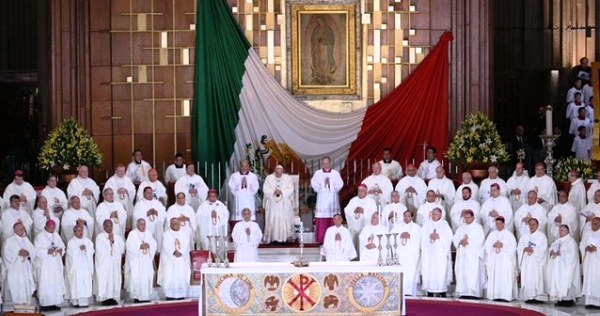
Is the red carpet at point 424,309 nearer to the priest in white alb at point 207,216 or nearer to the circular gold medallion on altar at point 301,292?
the circular gold medallion on altar at point 301,292

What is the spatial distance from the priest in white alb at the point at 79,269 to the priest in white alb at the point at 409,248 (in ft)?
15.9

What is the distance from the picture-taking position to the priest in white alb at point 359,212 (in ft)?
74.1

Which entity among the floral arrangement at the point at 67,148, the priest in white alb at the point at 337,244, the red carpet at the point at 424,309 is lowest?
the red carpet at the point at 424,309

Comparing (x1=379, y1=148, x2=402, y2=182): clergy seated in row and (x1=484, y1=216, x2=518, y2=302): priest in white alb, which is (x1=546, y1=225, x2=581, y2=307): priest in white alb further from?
(x1=379, y1=148, x2=402, y2=182): clergy seated in row

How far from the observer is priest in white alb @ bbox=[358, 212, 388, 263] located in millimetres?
21609

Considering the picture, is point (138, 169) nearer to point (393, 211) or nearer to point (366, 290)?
point (393, 211)

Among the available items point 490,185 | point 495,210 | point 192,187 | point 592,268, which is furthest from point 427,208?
point 192,187

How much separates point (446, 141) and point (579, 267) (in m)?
5.16

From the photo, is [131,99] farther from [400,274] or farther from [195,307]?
[400,274]

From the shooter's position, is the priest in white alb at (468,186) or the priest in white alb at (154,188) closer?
the priest in white alb at (468,186)

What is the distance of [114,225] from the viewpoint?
21.9m

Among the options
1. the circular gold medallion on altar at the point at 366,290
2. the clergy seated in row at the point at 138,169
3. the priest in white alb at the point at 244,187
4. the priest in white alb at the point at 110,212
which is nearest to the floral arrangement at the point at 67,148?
the clergy seated in row at the point at 138,169

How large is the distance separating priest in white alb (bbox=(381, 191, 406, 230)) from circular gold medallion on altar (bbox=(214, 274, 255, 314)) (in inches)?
167

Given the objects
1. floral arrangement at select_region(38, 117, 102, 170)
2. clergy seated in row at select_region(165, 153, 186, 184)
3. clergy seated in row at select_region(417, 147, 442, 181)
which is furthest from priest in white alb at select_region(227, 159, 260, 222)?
clergy seated in row at select_region(417, 147, 442, 181)
